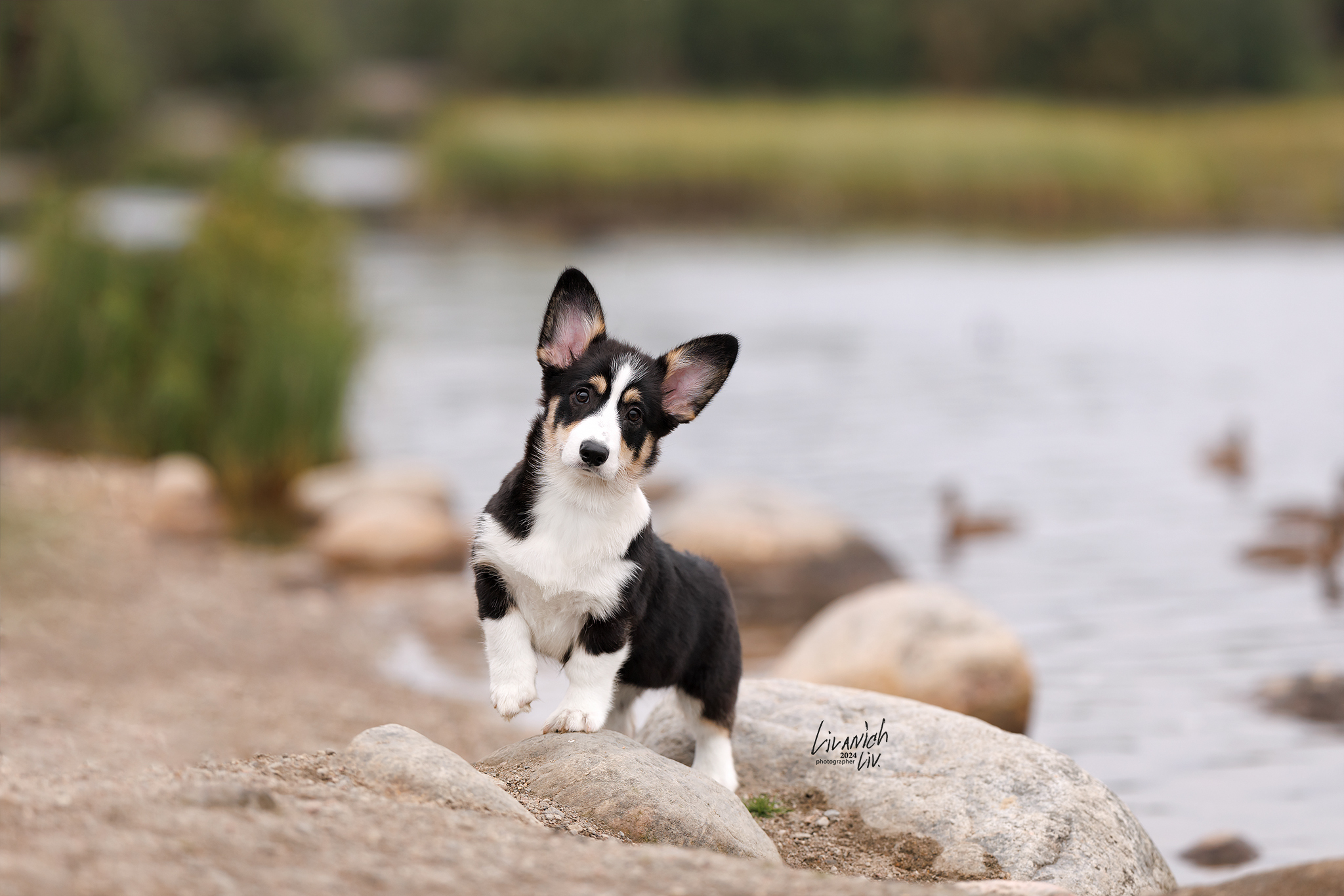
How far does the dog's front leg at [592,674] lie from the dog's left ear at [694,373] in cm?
77

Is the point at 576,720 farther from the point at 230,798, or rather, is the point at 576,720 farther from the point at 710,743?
the point at 230,798

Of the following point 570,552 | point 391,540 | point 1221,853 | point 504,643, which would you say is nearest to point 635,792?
point 504,643

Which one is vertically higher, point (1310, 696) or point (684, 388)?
point (684, 388)

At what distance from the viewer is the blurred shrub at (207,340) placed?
14.7 metres

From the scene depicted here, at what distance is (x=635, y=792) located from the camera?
4938mm

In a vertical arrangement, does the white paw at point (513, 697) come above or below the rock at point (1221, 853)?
above

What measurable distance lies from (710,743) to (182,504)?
8.94 metres

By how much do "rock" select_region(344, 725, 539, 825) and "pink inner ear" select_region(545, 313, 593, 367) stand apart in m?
1.37

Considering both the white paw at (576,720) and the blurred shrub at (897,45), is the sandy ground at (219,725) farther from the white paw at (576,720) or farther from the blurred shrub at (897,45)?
the blurred shrub at (897,45)

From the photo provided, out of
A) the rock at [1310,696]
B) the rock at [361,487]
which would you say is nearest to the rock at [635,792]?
the rock at [1310,696]

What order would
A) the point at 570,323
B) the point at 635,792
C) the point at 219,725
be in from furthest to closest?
the point at 219,725 → the point at 570,323 → the point at 635,792

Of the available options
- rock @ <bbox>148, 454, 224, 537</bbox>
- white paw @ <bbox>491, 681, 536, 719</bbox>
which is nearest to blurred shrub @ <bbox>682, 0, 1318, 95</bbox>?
rock @ <bbox>148, 454, 224, 537</bbox>

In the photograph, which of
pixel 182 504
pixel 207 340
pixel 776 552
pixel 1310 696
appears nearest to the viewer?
pixel 1310 696

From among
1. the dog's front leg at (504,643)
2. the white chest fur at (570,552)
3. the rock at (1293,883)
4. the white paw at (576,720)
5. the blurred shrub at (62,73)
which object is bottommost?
the white paw at (576,720)
